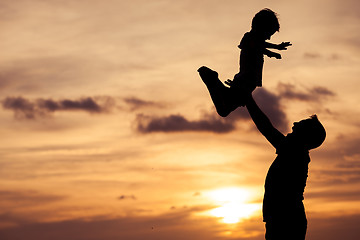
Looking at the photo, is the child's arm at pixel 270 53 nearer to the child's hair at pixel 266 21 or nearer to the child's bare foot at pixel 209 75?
the child's hair at pixel 266 21

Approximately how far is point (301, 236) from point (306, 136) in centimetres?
188

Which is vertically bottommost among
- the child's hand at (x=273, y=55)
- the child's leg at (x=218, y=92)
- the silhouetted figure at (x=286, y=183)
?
the silhouetted figure at (x=286, y=183)

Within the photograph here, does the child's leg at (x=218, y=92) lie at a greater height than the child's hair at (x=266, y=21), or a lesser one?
lesser

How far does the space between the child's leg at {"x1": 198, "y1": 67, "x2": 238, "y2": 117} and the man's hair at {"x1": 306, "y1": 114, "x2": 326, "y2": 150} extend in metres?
1.99

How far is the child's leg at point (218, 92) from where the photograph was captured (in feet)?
32.3

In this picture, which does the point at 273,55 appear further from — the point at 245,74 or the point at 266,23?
the point at 266,23

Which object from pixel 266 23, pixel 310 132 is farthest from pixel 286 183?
pixel 266 23

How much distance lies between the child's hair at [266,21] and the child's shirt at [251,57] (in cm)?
33

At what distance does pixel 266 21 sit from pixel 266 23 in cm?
5

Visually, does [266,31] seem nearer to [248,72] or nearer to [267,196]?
[248,72]

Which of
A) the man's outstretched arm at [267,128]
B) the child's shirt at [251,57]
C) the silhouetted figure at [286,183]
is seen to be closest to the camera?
the silhouetted figure at [286,183]

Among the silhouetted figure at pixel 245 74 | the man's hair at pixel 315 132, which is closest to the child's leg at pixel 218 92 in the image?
the silhouetted figure at pixel 245 74

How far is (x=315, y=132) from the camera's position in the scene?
816 cm

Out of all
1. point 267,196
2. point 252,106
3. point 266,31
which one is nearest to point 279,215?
point 267,196
